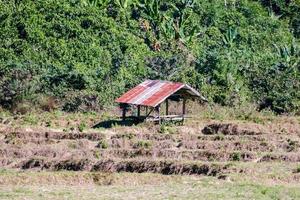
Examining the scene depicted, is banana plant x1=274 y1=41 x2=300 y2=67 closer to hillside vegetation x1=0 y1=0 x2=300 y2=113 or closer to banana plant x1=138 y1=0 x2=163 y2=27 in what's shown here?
hillside vegetation x1=0 y1=0 x2=300 y2=113

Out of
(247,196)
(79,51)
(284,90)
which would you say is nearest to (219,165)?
(247,196)

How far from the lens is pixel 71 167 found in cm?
2211

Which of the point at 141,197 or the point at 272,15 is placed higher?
the point at 272,15

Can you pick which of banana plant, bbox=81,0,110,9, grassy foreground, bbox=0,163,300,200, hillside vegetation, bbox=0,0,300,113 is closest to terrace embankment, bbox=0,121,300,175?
grassy foreground, bbox=0,163,300,200

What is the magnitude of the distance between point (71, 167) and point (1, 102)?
13.1 m

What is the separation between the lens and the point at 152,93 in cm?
3066

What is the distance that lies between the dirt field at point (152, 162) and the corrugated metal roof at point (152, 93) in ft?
3.32

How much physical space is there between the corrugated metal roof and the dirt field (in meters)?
1.01

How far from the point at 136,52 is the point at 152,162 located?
1831 centimetres

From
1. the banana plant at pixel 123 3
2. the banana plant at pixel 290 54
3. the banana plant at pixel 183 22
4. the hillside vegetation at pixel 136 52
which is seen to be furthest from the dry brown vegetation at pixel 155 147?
the banana plant at pixel 123 3

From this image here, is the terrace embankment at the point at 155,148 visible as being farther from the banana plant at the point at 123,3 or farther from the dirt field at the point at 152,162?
the banana plant at the point at 123,3

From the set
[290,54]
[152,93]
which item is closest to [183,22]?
[290,54]

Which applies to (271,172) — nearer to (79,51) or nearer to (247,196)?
(247,196)

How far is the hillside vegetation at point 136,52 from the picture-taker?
35531mm
